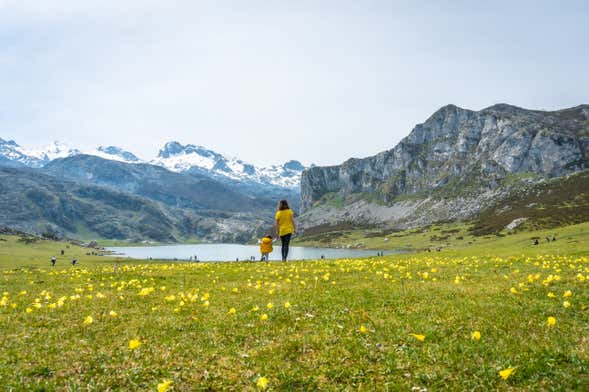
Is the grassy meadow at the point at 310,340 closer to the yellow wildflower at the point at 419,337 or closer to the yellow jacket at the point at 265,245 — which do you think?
the yellow wildflower at the point at 419,337

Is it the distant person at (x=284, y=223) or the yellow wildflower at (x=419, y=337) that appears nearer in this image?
the yellow wildflower at (x=419, y=337)

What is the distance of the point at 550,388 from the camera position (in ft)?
23.4

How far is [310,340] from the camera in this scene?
980cm

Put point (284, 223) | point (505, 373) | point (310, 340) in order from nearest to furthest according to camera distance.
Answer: point (505, 373) < point (310, 340) < point (284, 223)

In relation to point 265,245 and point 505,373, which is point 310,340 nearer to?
point 505,373

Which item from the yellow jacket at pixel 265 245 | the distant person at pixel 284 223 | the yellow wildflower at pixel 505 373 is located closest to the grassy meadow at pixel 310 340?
the yellow wildflower at pixel 505 373

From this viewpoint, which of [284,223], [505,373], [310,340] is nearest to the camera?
[505,373]

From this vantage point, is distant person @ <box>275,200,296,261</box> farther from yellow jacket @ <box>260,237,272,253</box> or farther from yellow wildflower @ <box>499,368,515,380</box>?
yellow wildflower @ <box>499,368,515,380</box>

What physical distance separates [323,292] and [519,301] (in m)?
6.75

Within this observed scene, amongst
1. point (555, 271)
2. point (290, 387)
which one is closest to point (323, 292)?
point (290, 387)

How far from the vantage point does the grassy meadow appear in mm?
7715

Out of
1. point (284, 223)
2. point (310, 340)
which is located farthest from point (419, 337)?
point (284, 223)

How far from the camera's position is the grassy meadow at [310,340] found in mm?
7715

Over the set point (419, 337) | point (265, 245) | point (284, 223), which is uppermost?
point (284, 223)
